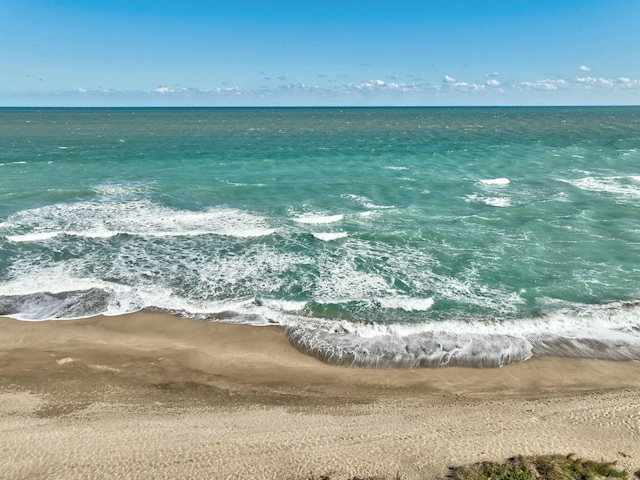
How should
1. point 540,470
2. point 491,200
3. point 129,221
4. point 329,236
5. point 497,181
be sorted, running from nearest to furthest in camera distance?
point 540,470 < point 329,236 < point 129,221 < point 491,200 < point 497,181

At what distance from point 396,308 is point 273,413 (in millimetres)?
8492

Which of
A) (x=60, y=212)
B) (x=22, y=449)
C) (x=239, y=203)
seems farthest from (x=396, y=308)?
(x=60, y=212)

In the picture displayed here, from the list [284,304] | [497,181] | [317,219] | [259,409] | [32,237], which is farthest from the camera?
[497,181]

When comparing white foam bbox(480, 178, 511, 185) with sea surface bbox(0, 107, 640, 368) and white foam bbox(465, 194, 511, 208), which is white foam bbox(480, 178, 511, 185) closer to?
sea surface bbox(0, 107, 640, 368)

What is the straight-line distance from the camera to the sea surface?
18.4 m

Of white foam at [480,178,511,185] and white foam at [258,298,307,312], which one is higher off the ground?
white foam at [480,178,511,185]

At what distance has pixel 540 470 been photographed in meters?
10.5

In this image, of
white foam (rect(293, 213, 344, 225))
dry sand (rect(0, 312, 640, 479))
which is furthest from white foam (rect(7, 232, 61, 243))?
white foam (rect(293, 213, 344, 225))

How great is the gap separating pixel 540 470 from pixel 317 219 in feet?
76.0

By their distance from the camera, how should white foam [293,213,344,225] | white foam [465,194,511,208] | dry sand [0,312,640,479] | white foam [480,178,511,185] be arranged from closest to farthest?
dry sand [0,312,640,479] → white foam [293,213,344,225] → white foam [465,194,511,208] → white foam [480,178,511,185]

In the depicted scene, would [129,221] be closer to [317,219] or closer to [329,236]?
[317,219]

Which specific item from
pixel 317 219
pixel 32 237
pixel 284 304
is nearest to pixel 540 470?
pixel 284 304

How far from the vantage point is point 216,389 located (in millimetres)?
14836

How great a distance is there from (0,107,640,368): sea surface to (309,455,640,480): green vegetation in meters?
5.46
